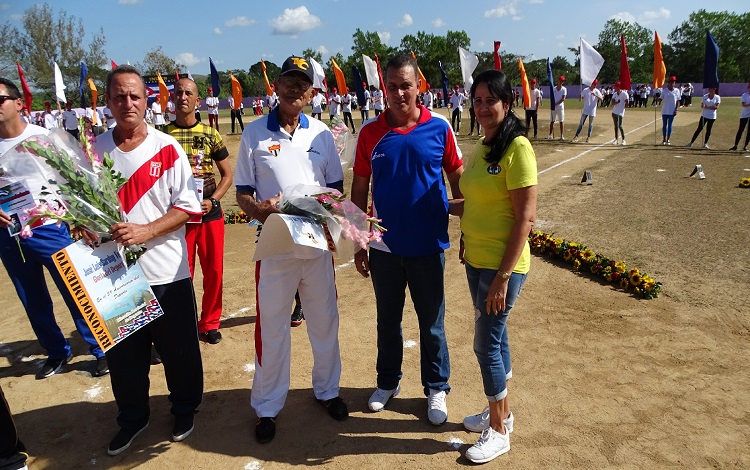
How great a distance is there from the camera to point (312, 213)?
2.84 m

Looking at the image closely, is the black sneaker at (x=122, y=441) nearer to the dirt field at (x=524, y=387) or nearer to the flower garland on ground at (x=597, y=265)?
the dirt field at (x=524, y=387)

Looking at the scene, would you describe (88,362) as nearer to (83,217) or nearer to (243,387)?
(243,387)

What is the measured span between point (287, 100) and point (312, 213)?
2.66 feet


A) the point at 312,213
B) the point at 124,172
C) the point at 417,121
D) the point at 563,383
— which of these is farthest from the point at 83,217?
the point at 563,383

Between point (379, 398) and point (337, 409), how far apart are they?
329mm

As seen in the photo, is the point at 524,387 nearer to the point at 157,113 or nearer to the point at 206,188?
the point at 206,188

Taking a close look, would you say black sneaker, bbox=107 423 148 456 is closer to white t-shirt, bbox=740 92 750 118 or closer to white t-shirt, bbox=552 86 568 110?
white t-shirt, bbox=740 92 750 118

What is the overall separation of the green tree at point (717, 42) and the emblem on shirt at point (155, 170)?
76074mm

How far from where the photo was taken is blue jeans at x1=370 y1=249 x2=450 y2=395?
326 cm

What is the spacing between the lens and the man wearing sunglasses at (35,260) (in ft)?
12.7

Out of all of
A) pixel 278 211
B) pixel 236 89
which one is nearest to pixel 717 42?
pixel 236 89

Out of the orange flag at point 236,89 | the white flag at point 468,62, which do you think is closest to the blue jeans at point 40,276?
the white flag at point 468,62

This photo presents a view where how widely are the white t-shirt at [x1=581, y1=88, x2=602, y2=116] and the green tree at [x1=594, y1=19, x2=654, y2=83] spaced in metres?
54.2

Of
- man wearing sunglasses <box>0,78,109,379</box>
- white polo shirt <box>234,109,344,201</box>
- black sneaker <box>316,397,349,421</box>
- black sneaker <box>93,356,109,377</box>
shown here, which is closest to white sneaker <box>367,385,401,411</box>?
black sneaker <box>316,397,349,421</box>
